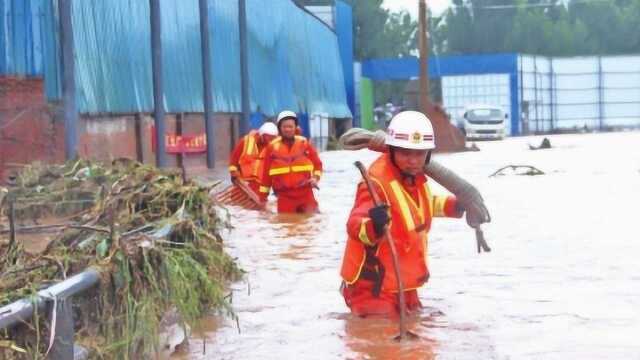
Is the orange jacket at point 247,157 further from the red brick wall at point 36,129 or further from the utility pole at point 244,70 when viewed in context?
the utility pole at point 244,70

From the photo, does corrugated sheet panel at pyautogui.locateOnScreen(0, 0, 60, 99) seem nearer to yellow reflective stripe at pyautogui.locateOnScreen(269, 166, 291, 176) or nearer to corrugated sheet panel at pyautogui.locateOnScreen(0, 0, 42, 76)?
corrugated sheet panel at pyautogui.locateOnScreen(0, 0, 42, 76)

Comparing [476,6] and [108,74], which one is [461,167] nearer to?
[108,74]

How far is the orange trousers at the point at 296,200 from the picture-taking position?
14383 mm

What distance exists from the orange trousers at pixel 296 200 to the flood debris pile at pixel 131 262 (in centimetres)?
553

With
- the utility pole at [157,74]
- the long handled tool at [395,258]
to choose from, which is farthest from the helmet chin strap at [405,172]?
the utility pole at [157,74]

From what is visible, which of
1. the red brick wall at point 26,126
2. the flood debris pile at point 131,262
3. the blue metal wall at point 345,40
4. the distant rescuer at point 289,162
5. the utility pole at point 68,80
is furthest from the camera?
the blue metal wall at point 345,40

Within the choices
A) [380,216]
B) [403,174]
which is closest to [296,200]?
[403,174]

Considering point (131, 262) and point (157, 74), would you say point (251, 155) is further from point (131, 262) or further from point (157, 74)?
point (131, 262)

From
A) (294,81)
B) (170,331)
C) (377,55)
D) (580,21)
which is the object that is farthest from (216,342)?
(580,21)

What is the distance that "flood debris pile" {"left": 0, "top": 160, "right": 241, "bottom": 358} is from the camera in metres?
5.36

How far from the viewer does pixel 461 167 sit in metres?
28.0

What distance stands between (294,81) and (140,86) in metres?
14.8

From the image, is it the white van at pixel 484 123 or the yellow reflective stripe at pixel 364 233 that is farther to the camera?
the white van at pixel 484 123

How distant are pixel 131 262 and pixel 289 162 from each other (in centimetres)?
838
